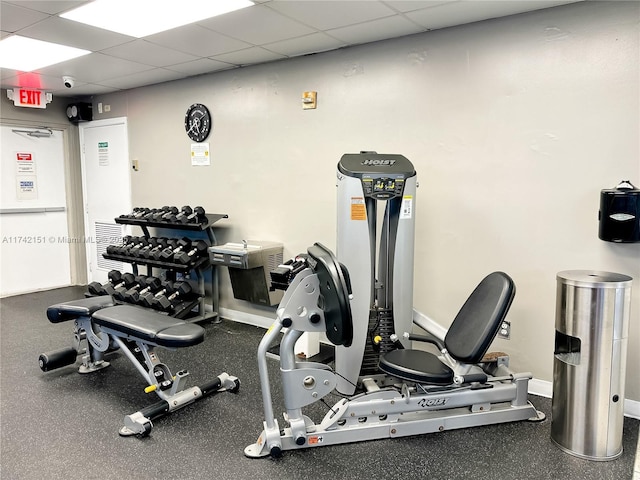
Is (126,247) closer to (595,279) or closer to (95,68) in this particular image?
(95,68)

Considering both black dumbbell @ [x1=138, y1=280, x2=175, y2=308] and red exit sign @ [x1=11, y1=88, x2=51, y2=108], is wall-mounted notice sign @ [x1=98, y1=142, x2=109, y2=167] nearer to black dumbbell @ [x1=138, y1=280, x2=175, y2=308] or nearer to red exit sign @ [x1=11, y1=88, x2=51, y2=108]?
red exit sign @ [x1=11, y1=88, x2=51, y2=108]

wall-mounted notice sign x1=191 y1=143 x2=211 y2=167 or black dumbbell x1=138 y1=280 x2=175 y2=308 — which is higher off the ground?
wall-mounted notice sign x1=191 y1=143 x2=211 y2=167

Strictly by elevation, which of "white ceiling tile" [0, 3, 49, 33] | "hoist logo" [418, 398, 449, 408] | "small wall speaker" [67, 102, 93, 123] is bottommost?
"hoist logo" [418, 398, 449, 408]

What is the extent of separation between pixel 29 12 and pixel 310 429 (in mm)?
2970

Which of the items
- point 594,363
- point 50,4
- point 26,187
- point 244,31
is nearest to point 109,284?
point 26,187

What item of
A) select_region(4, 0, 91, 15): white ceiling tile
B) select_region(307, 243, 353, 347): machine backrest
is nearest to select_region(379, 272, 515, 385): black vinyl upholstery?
select_region(307, 243, 353, 347): machine backrest

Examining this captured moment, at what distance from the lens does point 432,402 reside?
2.43 m

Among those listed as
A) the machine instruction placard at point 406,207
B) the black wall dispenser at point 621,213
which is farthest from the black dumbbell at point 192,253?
the black wall dispenser at point 621,213

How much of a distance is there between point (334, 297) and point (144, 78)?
3797mm

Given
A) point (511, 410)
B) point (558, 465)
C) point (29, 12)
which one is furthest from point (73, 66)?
point (558, 465)

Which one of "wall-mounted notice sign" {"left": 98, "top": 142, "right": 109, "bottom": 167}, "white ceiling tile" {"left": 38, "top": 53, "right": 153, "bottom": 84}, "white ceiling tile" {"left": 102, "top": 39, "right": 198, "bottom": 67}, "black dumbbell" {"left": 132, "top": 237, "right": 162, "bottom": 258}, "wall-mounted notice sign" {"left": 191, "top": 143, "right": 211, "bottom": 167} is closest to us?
"white ceiling tile" {"left": 102, "top": 39, "right": 198, "bottom": 67}

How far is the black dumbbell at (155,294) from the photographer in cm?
416

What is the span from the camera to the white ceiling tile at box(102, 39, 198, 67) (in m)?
3.45

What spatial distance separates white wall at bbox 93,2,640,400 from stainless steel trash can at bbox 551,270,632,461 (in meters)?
0.51
